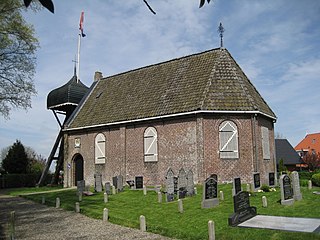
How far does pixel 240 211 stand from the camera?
34.7 feet

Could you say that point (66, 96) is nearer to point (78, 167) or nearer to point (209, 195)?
point (78, 167)

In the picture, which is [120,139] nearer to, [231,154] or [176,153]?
[176,153]

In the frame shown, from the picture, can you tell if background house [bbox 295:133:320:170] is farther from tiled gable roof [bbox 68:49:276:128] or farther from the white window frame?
tiled gable roof [bbox 68:49:276:128]

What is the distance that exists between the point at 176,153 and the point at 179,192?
572cm

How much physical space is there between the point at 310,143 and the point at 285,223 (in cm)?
6015

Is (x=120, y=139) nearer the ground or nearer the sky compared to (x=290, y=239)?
nearer the sky

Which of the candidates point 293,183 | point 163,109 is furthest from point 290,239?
point 163,109

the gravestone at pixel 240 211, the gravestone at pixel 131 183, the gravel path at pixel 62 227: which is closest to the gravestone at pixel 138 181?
the gravestone at pixel 131 183

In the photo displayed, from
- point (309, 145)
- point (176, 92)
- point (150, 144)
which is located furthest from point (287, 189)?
point (309, 145)

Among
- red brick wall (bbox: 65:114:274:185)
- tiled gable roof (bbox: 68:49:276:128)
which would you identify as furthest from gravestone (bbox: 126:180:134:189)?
tiled gable roof (bbox: 68:49:276:128)

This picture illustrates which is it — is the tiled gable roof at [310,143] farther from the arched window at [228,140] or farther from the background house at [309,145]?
the arched window at [228,140]

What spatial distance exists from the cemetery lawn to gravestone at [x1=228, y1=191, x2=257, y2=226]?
0.36m

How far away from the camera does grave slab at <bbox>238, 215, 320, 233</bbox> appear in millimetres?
8930

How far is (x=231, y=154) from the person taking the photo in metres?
20.6
